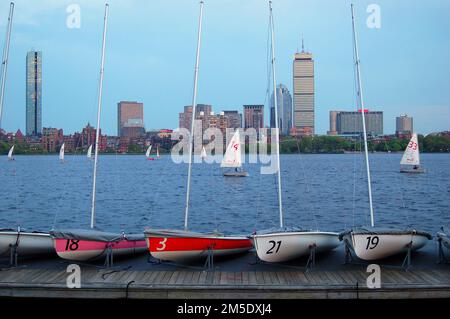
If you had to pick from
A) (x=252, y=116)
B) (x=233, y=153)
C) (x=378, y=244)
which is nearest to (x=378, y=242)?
(x=378, y=244)

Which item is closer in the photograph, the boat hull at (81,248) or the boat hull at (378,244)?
the boat hull at (378,244)

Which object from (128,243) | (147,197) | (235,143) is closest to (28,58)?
(128,243)

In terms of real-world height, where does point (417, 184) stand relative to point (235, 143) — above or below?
below

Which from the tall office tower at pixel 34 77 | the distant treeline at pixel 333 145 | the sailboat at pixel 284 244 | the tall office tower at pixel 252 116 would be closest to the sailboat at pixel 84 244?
the sailboat at pixel 284 244

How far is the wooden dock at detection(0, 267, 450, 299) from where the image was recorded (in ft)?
34.7

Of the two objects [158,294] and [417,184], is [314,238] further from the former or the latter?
[417,184]

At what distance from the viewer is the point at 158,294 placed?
419 inches

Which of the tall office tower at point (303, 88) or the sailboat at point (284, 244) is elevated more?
the tall office tower at point (303, 88)

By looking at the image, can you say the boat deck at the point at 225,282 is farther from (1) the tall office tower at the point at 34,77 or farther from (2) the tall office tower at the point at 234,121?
(2) the tall office tower at the point at 234,121

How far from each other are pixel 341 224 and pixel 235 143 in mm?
29018

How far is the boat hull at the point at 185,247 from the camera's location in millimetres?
12438

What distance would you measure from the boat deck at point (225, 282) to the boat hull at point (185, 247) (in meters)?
0.31

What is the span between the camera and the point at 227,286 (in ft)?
35.2

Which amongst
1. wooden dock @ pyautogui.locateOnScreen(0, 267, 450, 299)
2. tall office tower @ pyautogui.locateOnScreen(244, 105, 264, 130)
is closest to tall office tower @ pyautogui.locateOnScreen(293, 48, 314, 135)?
tall office tower @ pyautogui.locateOnScreen(244, 105, 264, 130)
